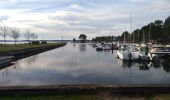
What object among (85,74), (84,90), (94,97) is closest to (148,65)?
(85,74)

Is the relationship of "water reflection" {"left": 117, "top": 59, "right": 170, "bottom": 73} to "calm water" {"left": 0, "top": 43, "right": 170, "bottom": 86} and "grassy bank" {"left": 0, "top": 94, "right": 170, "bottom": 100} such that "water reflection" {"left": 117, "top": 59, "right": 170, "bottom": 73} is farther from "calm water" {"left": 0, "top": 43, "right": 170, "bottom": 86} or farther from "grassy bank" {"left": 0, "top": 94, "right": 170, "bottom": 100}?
"grassy bank" {"left": 0, "top": 94, "right": 170, "bottom": 100}

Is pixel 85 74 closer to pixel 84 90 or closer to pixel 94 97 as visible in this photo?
pixel 84 90

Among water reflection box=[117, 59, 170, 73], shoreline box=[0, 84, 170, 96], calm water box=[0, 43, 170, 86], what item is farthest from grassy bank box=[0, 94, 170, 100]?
water reflection box=[117, 59, 170, 73]

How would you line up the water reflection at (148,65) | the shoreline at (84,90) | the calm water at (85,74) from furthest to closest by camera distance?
the water reflection at (148,65), the calm water at (85,74), the shoreline at (84,90)

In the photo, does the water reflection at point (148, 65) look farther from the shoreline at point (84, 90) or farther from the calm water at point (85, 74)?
the shoreline at point (84, 90)

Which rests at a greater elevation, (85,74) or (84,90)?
(84,90)

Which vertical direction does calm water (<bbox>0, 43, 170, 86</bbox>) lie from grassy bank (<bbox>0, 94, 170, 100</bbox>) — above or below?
below

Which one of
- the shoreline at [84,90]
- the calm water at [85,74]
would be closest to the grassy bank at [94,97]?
the shoreline at [84,90]

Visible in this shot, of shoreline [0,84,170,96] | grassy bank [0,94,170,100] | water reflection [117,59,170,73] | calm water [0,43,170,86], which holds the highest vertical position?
shoreline [0,84,170,96]

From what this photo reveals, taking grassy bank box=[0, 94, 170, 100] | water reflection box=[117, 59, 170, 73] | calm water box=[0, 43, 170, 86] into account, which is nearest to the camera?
grassy bank box=[0, 94, 170, 100]

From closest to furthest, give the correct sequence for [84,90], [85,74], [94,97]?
[94,97] → [84,90] → [85,74]

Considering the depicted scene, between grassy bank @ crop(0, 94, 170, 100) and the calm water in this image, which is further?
the calm water

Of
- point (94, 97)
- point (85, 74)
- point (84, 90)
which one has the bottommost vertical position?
point (85, 74)

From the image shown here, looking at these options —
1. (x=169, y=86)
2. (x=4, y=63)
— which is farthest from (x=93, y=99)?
(x=4, y=63)
